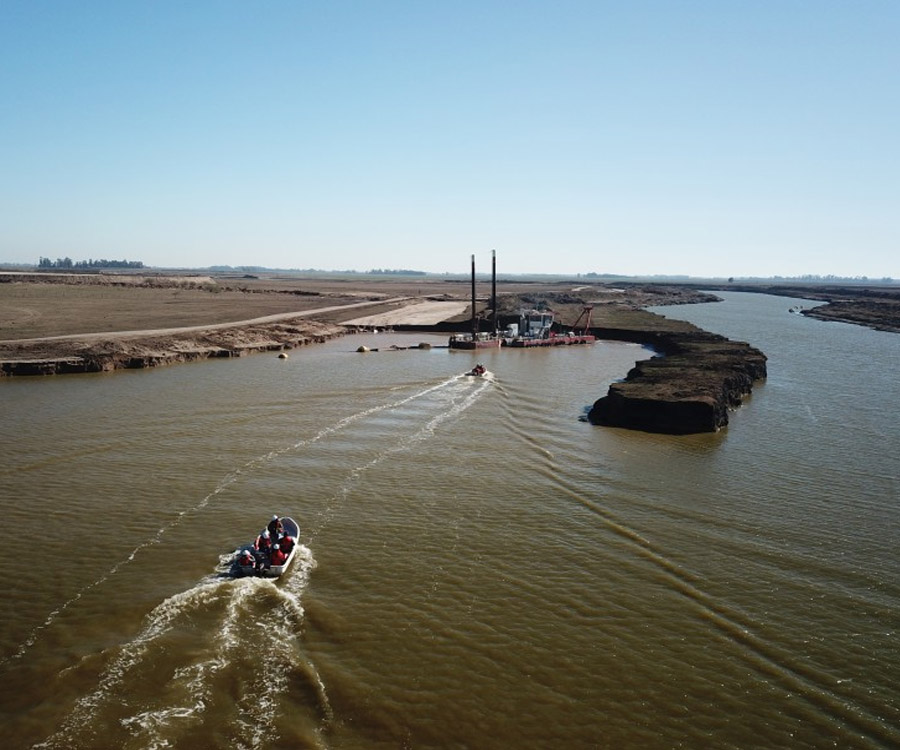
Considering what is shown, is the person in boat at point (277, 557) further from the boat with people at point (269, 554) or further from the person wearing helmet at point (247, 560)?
the person wearing helmet at point (247, 560)

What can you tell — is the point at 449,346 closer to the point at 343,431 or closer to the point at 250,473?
the point at 343,431

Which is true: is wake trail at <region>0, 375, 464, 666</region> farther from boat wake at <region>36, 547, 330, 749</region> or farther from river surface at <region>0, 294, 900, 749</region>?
boat wake at <region>36, 547, 330, 749</region>

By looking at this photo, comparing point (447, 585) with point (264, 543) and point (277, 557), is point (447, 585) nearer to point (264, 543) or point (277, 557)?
point (277, 557)

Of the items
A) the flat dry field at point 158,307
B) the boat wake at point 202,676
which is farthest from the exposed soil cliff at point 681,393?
the flat dry field at point 158,307

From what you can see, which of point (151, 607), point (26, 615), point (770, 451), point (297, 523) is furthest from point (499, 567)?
point (770, 451)

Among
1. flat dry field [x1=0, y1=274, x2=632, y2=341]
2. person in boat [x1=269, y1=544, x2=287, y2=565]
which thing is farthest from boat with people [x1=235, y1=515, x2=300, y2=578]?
flat dry field [x1=0, y1=274, x2=632, y2=341]

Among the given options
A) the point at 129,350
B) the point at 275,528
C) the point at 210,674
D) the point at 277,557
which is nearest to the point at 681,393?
the point at 275,528
